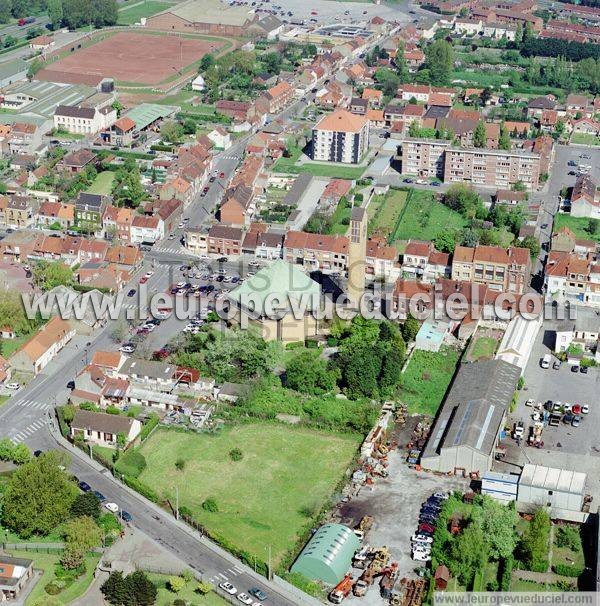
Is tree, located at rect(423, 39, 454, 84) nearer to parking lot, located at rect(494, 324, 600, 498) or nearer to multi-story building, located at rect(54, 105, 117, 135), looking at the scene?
multi-story building, located at rect(54, 105, 117, 135)

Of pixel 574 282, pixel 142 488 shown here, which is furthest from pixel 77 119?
pixel 142 488

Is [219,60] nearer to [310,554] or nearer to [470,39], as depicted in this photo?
[470,39]

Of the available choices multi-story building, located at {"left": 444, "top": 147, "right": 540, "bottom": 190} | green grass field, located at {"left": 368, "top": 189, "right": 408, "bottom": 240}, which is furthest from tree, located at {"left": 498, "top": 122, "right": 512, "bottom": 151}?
green grass field, located at {"left": 368, "top": 189, "right": 408, "bottom": 240}

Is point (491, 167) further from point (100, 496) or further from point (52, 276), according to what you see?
point (100, 496)

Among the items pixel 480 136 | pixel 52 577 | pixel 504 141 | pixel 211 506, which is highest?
pixel 480 136

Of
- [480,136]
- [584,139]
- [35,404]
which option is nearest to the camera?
[35,404]

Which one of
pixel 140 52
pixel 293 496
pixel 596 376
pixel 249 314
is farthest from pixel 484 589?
pixel 140 52

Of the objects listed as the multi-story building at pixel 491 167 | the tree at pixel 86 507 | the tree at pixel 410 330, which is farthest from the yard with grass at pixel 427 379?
the multi-story building at pixel 491 167
